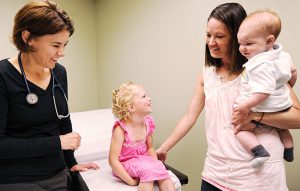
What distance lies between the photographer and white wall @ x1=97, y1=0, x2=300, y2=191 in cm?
157

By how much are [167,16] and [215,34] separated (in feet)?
3.46

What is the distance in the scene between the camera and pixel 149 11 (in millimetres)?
2480

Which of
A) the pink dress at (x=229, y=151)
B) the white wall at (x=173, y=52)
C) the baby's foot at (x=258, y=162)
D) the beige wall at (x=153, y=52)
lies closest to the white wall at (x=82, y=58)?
the beige wall at (x=153, y=52)

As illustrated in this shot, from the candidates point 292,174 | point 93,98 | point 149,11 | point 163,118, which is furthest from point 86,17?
point 292,174

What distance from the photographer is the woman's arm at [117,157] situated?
1.47m

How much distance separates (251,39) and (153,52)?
143cm

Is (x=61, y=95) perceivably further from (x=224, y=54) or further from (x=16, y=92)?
(x=224, y=54)

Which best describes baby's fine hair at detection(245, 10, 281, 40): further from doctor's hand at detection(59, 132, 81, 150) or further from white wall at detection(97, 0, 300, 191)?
doctor's hand at detection(59, 132, 81, 150)

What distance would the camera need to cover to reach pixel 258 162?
114 cm

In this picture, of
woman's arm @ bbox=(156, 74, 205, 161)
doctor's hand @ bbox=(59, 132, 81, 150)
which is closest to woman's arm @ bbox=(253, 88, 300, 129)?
woman's arm @ bbox=(156, 74, 205, 161)

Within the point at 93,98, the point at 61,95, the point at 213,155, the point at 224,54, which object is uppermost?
the point at 224,54

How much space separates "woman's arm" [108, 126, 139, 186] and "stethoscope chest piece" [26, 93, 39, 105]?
458 millimetres

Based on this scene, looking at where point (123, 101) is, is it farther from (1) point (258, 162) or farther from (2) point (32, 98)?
(1) point (258, 162)

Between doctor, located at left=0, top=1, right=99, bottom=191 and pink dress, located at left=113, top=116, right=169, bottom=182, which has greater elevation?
doctor, located at left=0, top=1, right=99, bottom=191
